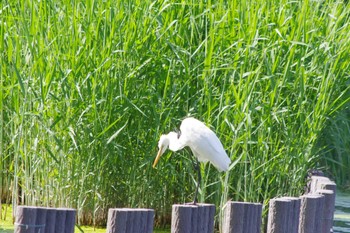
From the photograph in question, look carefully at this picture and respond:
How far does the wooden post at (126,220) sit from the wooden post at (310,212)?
1.68 m

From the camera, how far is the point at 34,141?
6070 mm

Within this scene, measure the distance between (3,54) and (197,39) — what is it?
52.3 inches

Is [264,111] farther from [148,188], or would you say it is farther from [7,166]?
[7,166]

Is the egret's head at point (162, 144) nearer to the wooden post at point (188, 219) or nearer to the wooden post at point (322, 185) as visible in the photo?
the wooden post at point (322, 185)

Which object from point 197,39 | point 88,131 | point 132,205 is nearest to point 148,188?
point 132,205

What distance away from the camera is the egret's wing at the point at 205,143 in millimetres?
5344

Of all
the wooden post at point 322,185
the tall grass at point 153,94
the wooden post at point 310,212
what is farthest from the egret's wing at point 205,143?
the wooden post at point 310,212

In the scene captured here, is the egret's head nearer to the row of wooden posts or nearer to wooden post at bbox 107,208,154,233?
the row of wooden posts

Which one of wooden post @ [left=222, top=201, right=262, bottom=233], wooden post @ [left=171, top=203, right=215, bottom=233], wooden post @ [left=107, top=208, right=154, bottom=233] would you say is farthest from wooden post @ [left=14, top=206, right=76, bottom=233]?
wooden post @ [left=222, top=201, right=262, bottom=233]

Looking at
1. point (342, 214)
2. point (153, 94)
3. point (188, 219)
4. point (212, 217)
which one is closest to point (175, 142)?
point (153, 94)

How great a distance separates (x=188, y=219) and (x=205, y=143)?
1.93 meters

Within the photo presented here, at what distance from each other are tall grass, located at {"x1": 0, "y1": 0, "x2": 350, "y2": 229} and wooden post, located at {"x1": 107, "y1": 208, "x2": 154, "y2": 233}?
266cm

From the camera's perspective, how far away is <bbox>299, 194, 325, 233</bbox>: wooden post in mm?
4652

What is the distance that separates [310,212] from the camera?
4.65m
